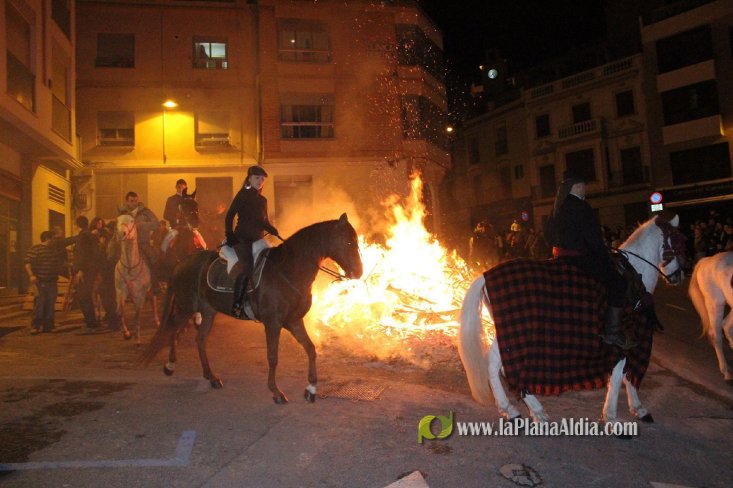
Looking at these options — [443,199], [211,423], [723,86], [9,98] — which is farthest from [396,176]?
[443,199]

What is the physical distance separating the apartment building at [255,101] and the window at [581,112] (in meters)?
16.7

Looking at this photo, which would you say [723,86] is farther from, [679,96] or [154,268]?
[154,268]

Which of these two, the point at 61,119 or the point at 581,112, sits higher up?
the point at 581,112

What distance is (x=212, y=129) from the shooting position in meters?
22.4

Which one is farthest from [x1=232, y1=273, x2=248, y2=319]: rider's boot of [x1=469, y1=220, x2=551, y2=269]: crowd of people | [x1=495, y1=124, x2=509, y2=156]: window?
[x1=495, y1=124, x2=509, y2=156]: window

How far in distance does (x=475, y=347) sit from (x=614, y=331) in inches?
51.5

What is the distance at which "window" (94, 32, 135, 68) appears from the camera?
851 inches

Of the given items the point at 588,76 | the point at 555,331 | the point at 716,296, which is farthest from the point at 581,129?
the point at 555,331

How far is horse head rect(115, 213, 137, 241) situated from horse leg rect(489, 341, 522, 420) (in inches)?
278

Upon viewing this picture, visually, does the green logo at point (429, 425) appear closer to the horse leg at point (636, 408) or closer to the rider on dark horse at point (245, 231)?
the horse leg at point (636, 408)

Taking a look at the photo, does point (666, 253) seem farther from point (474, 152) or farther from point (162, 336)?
point (474, 152)

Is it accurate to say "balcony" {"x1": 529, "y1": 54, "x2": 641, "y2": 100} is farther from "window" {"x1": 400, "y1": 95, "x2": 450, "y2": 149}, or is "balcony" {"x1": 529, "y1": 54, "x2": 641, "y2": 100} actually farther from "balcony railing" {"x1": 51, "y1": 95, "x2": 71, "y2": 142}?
"balcony railing" {"x1": 51, "y1": 95, "x2": 71, "y2": 142}

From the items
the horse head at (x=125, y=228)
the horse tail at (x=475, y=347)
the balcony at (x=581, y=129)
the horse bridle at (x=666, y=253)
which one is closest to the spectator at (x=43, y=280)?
the horse head at (x=125, y=228)

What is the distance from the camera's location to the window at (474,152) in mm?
42184
